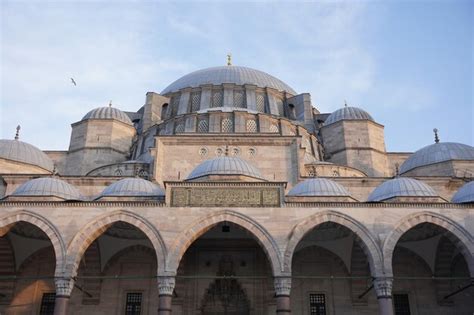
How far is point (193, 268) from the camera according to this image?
14812 millimetres

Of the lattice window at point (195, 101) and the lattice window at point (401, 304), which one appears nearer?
the lattice window at point (401, 304)

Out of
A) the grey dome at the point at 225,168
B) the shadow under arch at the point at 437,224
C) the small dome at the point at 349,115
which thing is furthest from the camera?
the small dome at the point at 349,115

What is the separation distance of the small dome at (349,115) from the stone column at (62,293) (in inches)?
535

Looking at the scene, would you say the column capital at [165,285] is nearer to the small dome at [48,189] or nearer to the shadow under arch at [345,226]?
the shadow under arch at [345,226]

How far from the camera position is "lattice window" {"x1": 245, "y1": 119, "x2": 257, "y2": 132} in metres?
19.4

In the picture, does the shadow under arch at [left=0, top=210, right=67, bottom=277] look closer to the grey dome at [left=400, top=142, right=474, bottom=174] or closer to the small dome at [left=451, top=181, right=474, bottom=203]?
the small dome at [left=451, top=181, right=474, bottom=203]

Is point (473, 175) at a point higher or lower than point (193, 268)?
higher

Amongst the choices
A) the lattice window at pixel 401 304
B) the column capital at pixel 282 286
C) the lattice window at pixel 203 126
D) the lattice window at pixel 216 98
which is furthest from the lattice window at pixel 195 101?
the column capital at pixel 282 286

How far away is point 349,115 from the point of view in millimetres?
21328

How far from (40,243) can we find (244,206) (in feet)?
22.1

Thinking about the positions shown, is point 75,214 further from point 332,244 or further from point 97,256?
point 332,244

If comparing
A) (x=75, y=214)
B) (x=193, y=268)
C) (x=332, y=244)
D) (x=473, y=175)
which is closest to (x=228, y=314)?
(x=193, y=268)

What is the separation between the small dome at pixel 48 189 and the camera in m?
13.6

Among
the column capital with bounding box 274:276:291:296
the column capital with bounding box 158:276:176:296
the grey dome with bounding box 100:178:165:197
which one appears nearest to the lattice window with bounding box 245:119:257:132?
the grey dome with bounding box 100:178:165:197
